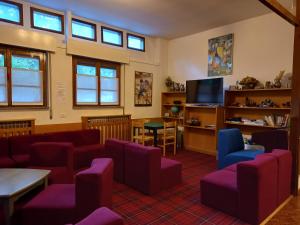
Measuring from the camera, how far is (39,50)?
423 cm

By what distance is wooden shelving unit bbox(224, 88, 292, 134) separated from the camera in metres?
4.28

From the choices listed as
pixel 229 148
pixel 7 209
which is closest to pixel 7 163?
pixel 7 209

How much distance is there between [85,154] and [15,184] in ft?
6.61

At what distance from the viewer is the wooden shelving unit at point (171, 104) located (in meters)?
6.18

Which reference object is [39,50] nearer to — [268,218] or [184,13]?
[184,13]

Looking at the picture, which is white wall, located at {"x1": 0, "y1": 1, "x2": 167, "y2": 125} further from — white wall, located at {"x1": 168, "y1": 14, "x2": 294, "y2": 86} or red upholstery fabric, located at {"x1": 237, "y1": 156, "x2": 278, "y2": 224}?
red upholstery fabric, located at {"x1": 237, "y1": 156, "x2": 278, "y2": 224}

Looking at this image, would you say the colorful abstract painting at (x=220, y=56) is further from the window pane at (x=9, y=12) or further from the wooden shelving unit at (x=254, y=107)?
the window pane at (x=9, y=12)

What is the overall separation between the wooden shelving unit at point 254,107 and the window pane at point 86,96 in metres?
3.16

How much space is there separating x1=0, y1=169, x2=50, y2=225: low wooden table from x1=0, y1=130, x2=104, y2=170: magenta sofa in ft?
3.21

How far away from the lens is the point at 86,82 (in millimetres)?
5035

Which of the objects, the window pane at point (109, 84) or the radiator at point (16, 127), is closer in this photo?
the radiator at point (16, 127)

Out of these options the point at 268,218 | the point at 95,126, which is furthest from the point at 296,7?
the point at 95,126

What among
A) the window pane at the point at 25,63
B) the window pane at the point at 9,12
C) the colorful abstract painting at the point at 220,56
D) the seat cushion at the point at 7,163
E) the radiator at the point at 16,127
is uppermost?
the window pane at the point at 9,12

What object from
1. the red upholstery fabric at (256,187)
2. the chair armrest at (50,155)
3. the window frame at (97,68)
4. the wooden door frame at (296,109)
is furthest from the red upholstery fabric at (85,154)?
the wooden door frame at (296,109)
